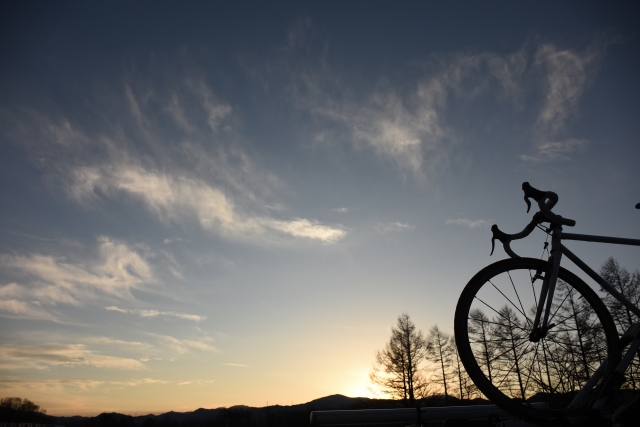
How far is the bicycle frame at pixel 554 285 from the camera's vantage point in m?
2.31

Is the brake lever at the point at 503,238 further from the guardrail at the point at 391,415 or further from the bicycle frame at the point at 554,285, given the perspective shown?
the guardrail at the point at 391,415

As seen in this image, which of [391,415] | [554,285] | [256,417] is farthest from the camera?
[256,417]

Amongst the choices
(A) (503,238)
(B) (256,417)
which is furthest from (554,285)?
(B) (256,417)

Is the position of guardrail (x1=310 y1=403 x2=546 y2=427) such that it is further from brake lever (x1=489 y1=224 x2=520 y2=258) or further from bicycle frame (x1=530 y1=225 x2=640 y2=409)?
brake lever (x1=489 y1=224 x2=520 y2=258)

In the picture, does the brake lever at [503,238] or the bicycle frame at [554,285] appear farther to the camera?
the brake lever at [503,238]

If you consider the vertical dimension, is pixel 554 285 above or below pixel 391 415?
above

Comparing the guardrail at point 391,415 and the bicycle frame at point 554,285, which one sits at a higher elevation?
the bicycle frame at point 554,285

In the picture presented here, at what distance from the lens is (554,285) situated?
2.48 m

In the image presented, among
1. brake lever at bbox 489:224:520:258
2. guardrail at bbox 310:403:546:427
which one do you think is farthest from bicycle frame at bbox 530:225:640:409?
guardrail at bbox 310:403:546:427

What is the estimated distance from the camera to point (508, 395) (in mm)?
2295

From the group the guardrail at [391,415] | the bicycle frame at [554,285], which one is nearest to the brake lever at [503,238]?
the bicycle frame at [554,285]

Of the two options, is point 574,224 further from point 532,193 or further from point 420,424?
point 420,424

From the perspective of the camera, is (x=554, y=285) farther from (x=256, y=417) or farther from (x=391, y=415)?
(x=256, y=417)

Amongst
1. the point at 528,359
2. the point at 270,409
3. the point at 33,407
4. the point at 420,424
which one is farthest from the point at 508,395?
the point at 33,407
